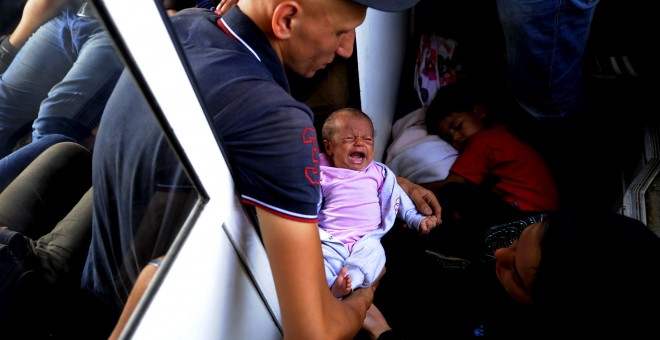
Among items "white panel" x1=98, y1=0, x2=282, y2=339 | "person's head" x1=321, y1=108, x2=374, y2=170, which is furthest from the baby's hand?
"white panel" x1=98, y1=0, x2=282, y2=339

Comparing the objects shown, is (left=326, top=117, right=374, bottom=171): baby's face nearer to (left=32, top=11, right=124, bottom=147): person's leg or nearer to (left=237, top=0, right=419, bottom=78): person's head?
(left=237, top=0, right=419, bottom=78): person's head

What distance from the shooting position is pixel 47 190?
86cm

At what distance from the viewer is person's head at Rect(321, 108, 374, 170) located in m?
1.68

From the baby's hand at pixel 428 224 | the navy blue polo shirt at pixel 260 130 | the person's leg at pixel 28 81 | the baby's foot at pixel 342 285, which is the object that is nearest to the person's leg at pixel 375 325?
the baby's foot at pixel 342 285

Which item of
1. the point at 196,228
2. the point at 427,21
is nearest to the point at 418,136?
the point at 427,21

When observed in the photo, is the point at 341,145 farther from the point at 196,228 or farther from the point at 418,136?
the point at 196,228

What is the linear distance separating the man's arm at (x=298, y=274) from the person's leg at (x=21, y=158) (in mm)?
429

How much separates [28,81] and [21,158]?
0.55 feet

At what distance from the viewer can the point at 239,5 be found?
1.03 meters

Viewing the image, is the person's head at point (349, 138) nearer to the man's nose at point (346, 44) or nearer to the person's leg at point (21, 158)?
the man's nose at point (346, 44)

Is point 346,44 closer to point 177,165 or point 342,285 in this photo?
point 177,165

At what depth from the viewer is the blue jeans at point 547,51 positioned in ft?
4.94

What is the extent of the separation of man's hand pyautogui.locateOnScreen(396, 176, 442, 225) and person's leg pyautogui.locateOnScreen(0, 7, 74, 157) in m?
1.29

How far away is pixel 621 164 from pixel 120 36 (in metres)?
1.97
